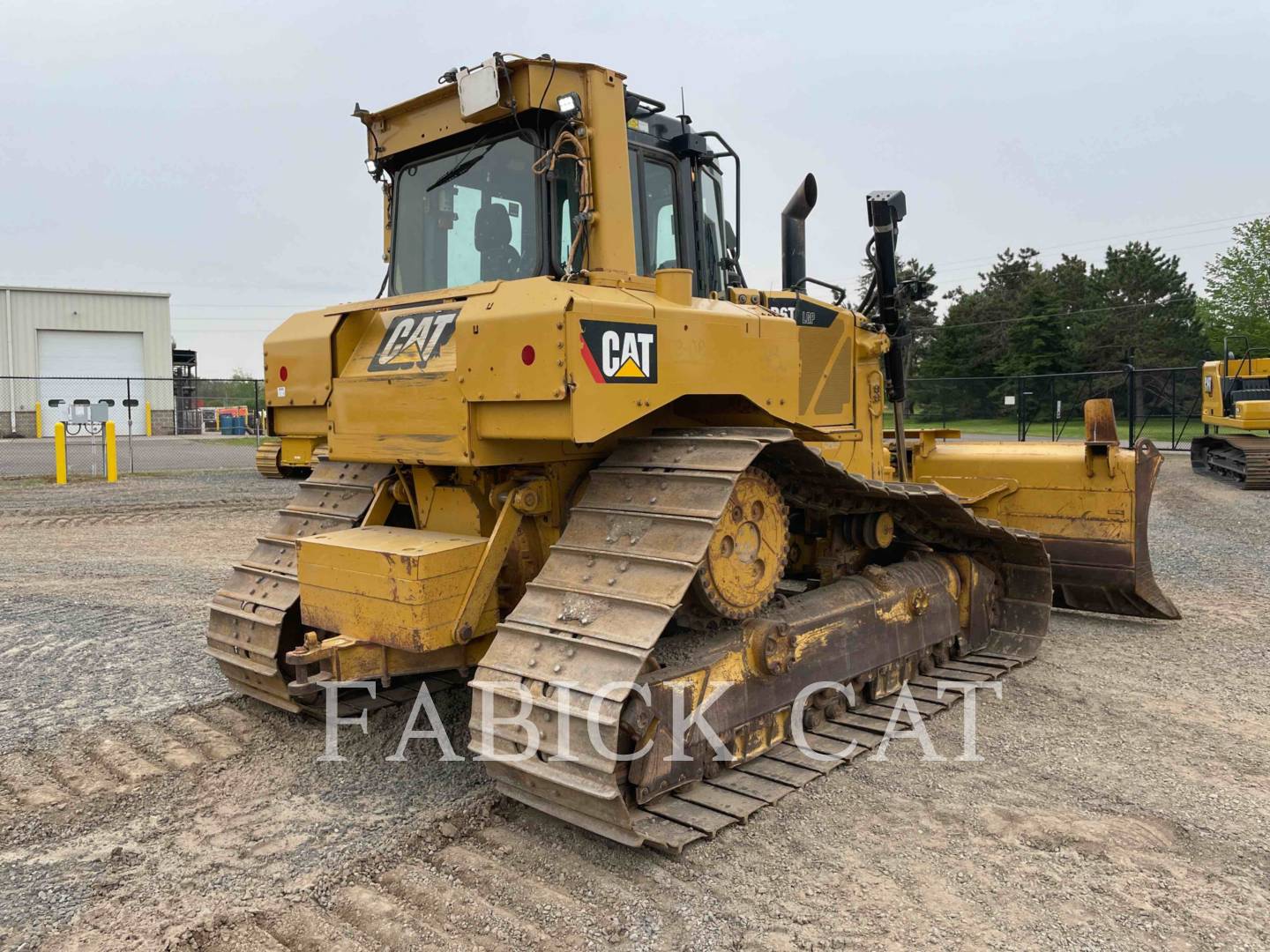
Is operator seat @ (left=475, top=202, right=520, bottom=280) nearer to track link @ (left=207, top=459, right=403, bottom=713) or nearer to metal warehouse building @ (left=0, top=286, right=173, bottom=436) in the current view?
track link @ (left=207, top=459, right=403, bottom=713)

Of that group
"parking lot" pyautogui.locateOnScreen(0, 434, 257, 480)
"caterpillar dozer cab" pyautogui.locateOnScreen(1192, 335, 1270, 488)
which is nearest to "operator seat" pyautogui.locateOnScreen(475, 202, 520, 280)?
"caterpillar dozer cab" pyautogui.locateOnScreen(1192, 335, 1270, 488)

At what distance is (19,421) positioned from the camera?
36.7 meters

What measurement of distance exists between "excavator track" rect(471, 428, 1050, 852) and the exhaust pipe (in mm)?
1543

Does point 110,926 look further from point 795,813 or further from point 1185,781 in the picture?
point 1185,781

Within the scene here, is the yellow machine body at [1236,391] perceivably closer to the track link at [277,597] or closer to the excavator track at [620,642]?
the excavator track at [620,642]

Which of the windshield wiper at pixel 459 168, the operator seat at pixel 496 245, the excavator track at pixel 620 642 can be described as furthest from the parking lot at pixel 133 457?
the excavator track at pixel 620 642

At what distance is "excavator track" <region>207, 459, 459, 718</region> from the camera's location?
491 cm

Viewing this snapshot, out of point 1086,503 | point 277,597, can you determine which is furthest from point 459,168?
point 1086,503

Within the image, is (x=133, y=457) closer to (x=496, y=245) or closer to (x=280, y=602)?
(x=280, y=602)

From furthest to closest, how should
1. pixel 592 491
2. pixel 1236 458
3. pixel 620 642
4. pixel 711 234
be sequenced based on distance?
pixel 1236 458 → pixel 711 234 → pixel 592 491 → pixel 620 642

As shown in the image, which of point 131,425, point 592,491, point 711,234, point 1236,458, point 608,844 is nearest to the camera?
point 608,844

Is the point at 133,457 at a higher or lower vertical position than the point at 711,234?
lower

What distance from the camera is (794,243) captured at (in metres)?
5.79

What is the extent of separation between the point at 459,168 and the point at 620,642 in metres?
2.75
